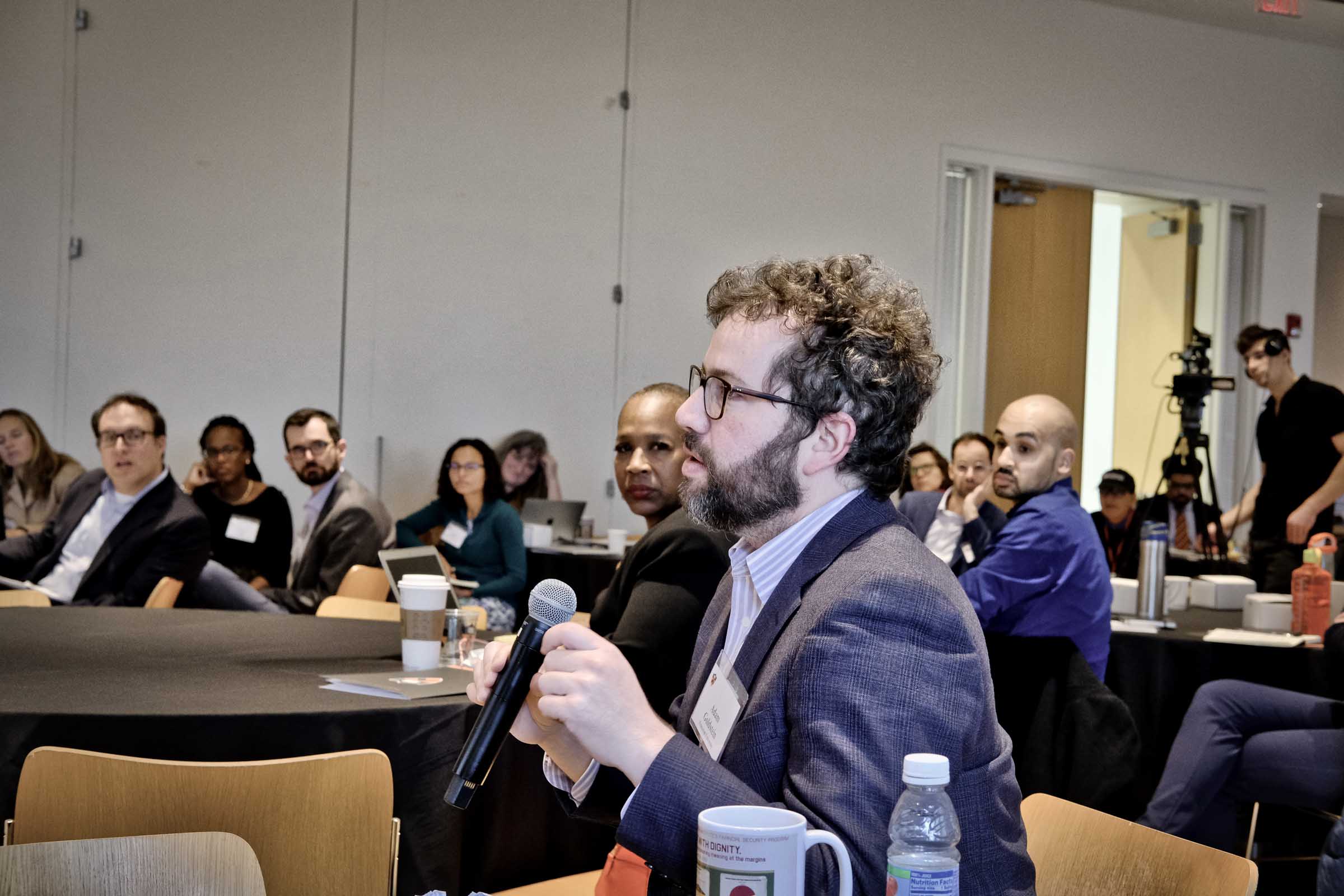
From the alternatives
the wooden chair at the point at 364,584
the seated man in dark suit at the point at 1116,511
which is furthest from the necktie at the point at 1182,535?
the wooden chair at the point at 364,584

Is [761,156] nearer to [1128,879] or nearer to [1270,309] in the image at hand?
[1270,309]

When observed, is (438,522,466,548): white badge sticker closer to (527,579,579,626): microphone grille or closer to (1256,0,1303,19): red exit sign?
(527,579,579,626): microphone grille

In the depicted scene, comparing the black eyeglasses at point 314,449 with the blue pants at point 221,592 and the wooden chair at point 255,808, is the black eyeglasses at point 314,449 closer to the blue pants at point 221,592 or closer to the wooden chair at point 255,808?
the blue pants at point 221,592

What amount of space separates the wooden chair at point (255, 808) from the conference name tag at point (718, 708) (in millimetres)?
659

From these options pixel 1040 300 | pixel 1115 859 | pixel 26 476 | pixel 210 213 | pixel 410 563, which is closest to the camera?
pixel 1115 859

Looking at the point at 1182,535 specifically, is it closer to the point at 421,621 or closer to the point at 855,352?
the point at 421,621

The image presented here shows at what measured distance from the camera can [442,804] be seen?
225cm

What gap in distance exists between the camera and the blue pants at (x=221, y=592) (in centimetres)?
453

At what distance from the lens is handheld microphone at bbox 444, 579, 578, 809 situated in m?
1.21

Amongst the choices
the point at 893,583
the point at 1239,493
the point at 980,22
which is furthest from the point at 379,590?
the point at 1239,493

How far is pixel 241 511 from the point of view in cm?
575

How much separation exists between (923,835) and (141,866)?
95 cm

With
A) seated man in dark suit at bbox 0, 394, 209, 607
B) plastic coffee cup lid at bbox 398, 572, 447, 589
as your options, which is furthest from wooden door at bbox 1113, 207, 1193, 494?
plastic coffee cup lid at bbox 398, 572, 447, 589

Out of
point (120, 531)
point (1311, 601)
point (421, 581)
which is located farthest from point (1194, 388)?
point (120, 531)
